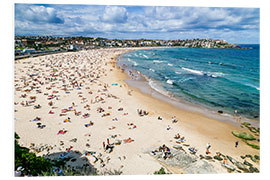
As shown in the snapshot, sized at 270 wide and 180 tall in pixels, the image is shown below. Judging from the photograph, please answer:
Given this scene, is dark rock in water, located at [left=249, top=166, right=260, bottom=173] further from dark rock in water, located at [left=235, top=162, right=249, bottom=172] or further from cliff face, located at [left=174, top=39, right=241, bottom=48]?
cliff face, located at [left=174, top=39, right=241, bottom=48]

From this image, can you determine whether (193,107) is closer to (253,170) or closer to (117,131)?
(253,170)

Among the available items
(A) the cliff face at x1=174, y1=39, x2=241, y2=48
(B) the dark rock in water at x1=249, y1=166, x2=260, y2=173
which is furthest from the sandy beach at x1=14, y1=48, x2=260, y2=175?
(A) the cliff face at x1=174, y1=39, x2=241, y2=48

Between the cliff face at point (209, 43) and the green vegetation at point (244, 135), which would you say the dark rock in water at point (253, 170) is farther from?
the cliff face at point (209, 43)

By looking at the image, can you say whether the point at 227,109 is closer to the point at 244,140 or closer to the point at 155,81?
the point at 244,140

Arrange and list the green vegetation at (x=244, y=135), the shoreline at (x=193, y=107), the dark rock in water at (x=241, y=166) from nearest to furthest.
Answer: the dark rock in water at (x=241, y=166)
the green vegetation at (x=244, y=135)
the shoreline at (x=193, y=107)

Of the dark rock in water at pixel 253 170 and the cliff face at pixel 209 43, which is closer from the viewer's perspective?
the dark rock in water at pixel 253 170

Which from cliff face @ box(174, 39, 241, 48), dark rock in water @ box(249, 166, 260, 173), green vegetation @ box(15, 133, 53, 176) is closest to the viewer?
green vegetation @ box(15, 133, 53, 176)

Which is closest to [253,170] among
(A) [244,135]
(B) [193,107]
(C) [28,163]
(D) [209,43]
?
(A) [244,135]

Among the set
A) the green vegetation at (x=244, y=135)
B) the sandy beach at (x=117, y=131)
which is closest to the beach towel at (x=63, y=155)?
the sandy beach at (x=117, y=131)
